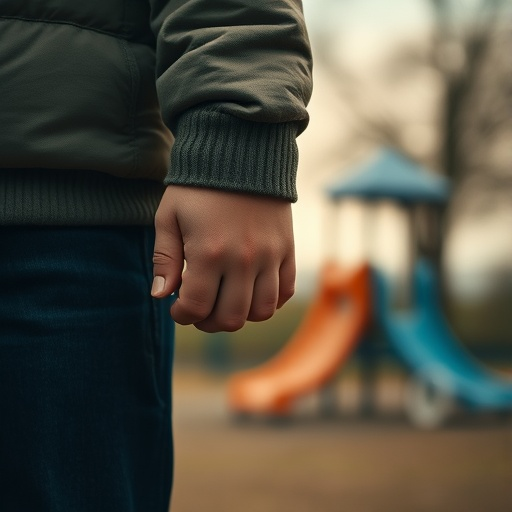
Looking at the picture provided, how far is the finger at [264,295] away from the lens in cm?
92

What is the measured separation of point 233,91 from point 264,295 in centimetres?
20

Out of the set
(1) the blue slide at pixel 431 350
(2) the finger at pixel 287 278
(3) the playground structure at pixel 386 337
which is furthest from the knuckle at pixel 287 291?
(1) the blue slide at pixel 431 350

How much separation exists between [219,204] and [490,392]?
5.08 metres

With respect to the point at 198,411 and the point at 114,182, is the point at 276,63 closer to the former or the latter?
the point at 114,182

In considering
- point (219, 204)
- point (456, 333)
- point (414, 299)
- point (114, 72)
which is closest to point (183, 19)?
point (114, 72)

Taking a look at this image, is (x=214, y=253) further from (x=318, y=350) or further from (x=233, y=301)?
(x=318, y=350)

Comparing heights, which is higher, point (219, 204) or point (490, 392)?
point (219, 204)

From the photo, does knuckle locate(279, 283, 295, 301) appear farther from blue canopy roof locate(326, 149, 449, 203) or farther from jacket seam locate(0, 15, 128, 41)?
blue canopy roof locate(326, 149, 449, 203)

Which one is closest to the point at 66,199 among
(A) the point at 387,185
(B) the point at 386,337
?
(B) the point at 386,337

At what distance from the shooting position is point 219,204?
0.89 metres

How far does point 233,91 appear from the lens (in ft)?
2.96

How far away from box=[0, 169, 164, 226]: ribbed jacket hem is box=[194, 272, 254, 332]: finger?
0.55 ft

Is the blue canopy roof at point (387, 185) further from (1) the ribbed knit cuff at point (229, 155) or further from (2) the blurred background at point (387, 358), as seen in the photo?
(1) the ribbed knit cuff at point (229, 155)

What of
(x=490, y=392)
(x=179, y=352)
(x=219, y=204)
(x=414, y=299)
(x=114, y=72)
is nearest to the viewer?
(x=219, y=204)
